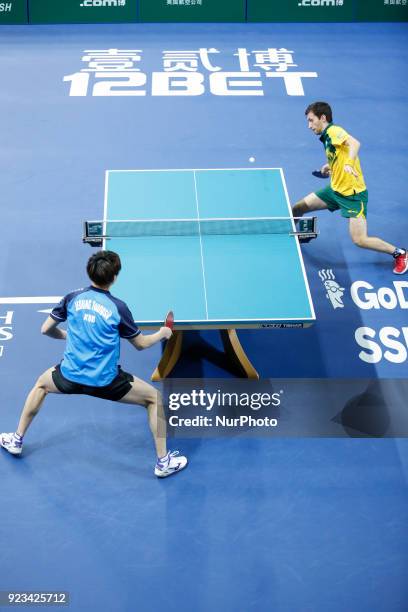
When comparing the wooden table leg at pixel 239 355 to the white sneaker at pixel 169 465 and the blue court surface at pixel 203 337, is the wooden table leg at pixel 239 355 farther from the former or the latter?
the white sneaker at pixel 169 465

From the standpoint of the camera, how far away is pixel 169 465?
21.6ft

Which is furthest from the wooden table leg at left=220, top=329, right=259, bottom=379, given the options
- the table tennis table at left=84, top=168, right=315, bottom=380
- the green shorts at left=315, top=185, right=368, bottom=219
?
the green shorts at left=315, top=185, right=368, bottom=219

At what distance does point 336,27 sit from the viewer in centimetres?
1361

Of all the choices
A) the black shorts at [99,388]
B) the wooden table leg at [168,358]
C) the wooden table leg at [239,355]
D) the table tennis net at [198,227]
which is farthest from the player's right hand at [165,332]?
the table tennis net at [198,227]

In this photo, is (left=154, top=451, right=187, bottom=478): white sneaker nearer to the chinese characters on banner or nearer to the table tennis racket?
the table tennis racket

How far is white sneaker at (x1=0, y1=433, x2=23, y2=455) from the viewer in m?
6.70

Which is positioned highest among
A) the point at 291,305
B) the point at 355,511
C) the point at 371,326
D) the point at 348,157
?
the point at 348,157

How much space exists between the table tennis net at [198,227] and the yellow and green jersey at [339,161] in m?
0.99

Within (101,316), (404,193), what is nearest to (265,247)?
Answer: (101,316)

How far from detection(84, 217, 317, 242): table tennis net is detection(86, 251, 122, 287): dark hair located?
57.0 inches

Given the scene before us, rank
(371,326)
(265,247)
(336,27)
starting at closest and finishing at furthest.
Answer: (265,247) < (371,326) < (336,27)

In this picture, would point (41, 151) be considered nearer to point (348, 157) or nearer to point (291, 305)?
point (348, 157)

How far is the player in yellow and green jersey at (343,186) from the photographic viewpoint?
8.12m

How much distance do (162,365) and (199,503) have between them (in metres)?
1.42
